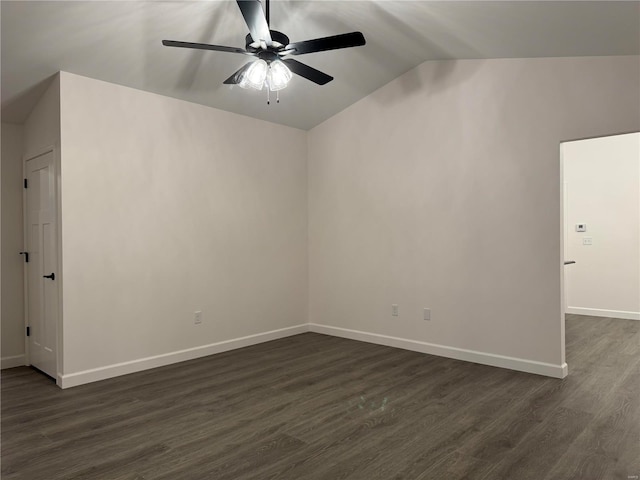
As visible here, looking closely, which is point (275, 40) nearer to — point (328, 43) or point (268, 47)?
point (268, 47)

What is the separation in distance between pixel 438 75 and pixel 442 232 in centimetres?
168

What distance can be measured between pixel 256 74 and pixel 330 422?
8.30ft

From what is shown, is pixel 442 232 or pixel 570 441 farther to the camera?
pixel 442 232

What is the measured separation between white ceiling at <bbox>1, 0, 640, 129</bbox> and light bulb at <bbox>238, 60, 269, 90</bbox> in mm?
578

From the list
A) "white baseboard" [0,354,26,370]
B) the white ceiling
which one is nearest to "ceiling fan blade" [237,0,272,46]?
the white ceiling

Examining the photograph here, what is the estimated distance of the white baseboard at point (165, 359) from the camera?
3783mm

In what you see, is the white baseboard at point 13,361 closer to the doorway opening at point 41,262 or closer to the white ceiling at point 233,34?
the doorway opening at point 41,262

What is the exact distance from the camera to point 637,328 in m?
5.74

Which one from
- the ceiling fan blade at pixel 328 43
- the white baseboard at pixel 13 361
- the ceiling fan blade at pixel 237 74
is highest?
the ceiling fan blade at pixel 328 43

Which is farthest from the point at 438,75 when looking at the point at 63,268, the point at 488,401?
the point at 63,268

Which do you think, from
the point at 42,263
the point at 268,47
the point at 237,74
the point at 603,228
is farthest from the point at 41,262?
the point at 603,228

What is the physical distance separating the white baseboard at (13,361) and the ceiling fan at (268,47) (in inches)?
141

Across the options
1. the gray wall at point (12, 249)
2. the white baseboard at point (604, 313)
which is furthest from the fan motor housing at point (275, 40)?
the white baseboard at point (604, 313)

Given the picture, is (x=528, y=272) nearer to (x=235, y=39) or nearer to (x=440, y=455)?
(x=440, y=455)
